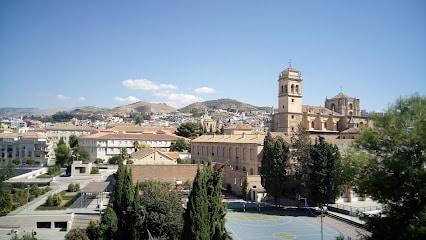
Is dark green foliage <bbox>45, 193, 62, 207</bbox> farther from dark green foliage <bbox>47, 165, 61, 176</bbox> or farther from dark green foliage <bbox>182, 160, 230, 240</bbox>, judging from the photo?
dark green foliage <bbox>182, 160, 230, 240</bbox>

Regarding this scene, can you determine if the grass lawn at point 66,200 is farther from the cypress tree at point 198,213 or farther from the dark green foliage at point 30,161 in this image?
the dark green foliage at point 30,161

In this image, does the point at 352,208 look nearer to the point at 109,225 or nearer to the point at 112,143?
the point at 109,225

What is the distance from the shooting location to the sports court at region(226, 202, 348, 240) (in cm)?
2903

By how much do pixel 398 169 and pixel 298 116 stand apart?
52.7 metres

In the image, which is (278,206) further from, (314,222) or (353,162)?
(353,162)

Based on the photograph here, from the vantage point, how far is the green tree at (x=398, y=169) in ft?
40.5

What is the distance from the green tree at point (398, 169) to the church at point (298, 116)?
4593 cm

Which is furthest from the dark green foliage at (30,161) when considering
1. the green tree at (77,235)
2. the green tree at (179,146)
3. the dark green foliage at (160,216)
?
the dark green foliage at (160,216)

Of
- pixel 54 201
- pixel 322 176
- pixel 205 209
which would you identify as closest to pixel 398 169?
pixel 205 209

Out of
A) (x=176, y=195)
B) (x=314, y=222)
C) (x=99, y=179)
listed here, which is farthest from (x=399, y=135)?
(x=99, y=179)

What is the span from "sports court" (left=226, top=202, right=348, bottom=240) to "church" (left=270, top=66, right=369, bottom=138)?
2567 cm

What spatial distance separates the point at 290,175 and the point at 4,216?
28569 mm

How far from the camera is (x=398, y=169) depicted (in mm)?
12805

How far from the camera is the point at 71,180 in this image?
2104 inches
